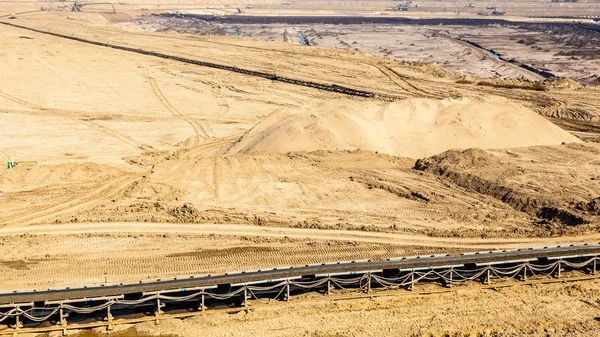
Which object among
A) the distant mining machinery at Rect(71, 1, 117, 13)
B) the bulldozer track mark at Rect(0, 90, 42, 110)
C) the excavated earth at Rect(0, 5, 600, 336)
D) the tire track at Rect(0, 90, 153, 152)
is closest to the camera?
the excavated earth at Rect(0, 5, 600, 336)

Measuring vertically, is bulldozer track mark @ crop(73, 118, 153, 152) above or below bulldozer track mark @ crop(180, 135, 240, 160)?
above

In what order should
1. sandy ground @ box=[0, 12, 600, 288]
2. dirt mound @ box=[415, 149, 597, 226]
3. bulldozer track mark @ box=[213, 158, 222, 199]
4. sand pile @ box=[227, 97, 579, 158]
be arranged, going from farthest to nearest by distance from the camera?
sand pile @ box=[227, 97, 579, 158] → bulldozer track mark @ box=[213, 158, 222, 199] → dirt mound @ box=[415, 149, 597, 226] → sandy ground @ box=[0, 12, 600, 288]

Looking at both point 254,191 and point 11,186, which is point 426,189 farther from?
point 11,186

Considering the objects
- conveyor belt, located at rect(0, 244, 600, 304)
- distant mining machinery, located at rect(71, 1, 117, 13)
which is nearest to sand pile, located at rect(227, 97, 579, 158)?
conveyor belt, located at rect(0, 244, 600, 304)

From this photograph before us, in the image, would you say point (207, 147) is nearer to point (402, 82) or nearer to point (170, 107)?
point (170, 107)

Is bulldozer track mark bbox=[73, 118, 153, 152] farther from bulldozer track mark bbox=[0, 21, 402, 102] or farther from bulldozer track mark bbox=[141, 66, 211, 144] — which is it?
bulldozer track mark bbox=[0, 21, 402, 102]

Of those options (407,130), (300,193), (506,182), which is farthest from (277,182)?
(506,182)

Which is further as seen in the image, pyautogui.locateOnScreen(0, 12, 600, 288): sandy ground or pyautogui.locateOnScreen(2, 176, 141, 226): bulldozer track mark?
pyautogui.locateOnScreen(2, 176, 141, 226): bulldozer track mark
